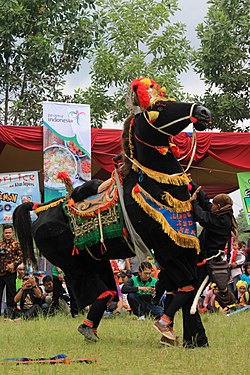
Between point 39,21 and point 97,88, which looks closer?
point 39,21

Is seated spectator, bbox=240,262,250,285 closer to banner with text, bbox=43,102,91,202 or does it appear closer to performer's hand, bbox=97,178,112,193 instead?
banner with text, bbox=43,102,91,202

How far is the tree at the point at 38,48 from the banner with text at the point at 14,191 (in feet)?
20.4

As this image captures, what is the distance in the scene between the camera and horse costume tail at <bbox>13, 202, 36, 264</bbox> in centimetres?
748

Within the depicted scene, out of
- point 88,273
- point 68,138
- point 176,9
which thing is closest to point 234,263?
point 68,138

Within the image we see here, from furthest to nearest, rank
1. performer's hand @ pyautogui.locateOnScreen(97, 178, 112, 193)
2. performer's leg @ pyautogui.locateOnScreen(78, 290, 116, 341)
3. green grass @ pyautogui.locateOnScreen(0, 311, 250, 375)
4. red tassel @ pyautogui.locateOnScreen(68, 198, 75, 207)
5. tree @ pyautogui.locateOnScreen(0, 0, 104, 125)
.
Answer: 1. tree @ pyautogui.locateOnScreen(0, 0, 104, 125)
2. red tassel @ pyautogui.locateOnScreen(68, 198, 75, 207)
3. performer's leg @ pyautogui.locateOnScreen(78, 290, 116, 341)
4. performer's hand @ pyautogui.locateOnScreen(97, 178, 112, 193)
5. green grass @ pyautogui.locateOnScreen(0, 311, 250, 375)

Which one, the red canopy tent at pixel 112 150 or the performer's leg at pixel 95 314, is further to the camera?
the red canopy tent at pixel 112 150

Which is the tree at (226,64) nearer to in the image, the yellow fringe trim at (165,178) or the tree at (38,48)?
the tree at (38,48)

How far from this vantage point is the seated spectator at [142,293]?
10.3 meters

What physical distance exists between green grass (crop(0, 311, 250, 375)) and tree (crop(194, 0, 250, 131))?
417 inches

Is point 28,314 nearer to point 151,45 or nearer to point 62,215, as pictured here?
point 62,215

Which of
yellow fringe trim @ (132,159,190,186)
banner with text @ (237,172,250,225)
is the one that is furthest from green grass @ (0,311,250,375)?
banner with text @ (237,172,250,225)

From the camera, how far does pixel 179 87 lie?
19781 mm

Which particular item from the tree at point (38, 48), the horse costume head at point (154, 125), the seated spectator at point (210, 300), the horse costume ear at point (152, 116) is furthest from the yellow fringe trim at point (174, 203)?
the tree at point (38, 48)

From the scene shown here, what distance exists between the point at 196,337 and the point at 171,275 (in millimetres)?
563
